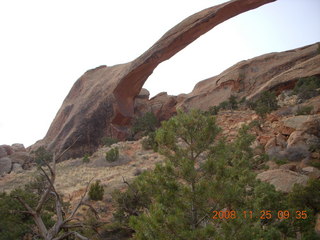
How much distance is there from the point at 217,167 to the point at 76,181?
1421cm

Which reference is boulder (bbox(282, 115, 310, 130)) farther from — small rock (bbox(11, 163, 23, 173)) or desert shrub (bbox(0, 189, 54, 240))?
small rock (bbox(11, 163, 23, 173))

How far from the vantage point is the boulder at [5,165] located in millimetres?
30656

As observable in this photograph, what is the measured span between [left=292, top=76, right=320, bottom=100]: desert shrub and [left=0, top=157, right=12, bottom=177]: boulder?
87.1ft

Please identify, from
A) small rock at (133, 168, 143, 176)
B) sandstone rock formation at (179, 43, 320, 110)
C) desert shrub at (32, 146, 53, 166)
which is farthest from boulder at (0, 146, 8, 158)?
small rock at (133, 168, 143, 176)

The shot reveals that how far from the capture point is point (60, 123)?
36062 mm

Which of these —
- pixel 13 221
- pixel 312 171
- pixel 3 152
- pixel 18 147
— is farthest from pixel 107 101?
pixel 312 171

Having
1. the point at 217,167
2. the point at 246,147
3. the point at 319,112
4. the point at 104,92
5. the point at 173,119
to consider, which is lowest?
the point at 319,112

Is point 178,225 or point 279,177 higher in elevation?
point 178,225

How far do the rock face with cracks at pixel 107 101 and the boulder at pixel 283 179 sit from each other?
57.5 feet

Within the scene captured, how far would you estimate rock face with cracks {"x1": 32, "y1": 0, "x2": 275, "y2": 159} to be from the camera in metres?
28.6

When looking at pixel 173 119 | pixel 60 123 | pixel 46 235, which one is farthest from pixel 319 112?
pixel 60 123

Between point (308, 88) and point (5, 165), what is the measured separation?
91.5ft

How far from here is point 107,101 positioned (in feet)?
108

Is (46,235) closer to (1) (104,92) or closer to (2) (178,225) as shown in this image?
(2) (178,225)
